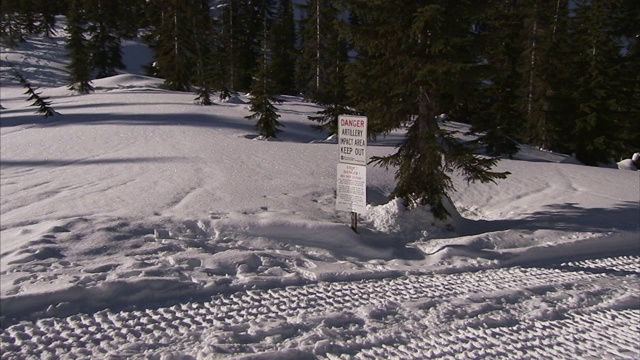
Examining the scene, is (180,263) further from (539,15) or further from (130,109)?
(539,15)

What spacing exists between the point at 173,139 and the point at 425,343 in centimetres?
1140

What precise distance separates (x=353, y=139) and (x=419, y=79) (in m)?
1.38

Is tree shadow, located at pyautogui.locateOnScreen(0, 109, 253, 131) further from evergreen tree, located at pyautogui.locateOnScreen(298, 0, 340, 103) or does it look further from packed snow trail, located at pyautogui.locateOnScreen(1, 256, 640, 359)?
packed snow trail, located at pyautogui.locateOnScreen(1, 256, 640, 359)

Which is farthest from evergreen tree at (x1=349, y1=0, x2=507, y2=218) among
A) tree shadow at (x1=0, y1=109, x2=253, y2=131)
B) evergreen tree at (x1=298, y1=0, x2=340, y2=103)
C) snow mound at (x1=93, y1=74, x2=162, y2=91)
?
snow mound at (x1=93, y1=74, x2=162, y2=91)

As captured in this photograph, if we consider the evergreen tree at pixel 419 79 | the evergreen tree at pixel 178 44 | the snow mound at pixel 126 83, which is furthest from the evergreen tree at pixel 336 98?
the snow mound at pixel 126 83

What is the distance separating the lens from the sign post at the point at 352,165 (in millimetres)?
7219

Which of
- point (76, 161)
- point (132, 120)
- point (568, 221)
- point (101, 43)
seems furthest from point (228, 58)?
point (568, 221)

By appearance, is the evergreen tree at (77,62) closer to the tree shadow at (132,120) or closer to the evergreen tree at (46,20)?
the tree shadow at (132,120)

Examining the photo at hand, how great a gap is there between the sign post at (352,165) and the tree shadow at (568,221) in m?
2.04

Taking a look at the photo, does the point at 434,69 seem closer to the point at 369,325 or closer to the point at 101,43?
the point at 369,325

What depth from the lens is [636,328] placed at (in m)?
4.90

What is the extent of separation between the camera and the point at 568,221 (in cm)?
866

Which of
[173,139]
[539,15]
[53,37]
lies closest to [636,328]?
[173,139]

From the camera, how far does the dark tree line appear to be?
7.92 meters
